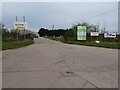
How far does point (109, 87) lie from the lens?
318 inches

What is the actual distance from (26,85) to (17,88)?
0.54 metres

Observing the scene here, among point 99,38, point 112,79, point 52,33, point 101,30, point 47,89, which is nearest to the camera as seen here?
point 47,89

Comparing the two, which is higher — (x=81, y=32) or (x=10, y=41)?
(x=81, y=32)

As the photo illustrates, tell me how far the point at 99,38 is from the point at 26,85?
73301 mm

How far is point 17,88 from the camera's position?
26.0 ft

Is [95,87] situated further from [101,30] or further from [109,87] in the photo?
[101,30]

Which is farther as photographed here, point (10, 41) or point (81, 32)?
point (81, 32)

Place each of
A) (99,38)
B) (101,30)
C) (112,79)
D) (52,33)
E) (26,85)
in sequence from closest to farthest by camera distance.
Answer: (26,85) → (112,79) → (99,38) → (101,30) → (52,33)

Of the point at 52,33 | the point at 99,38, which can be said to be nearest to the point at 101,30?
the point at 99,38

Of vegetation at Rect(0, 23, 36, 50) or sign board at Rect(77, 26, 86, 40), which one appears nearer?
vegetation at Rect(0, 23, 36, 50)

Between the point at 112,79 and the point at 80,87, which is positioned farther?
the point at 112,79

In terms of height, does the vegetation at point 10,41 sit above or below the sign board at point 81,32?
below

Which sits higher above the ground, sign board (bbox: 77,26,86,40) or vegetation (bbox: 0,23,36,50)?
sign board (bbox: 77,26,86,40)

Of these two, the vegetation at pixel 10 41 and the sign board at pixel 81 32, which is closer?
the vegetation at pixel 10 41
